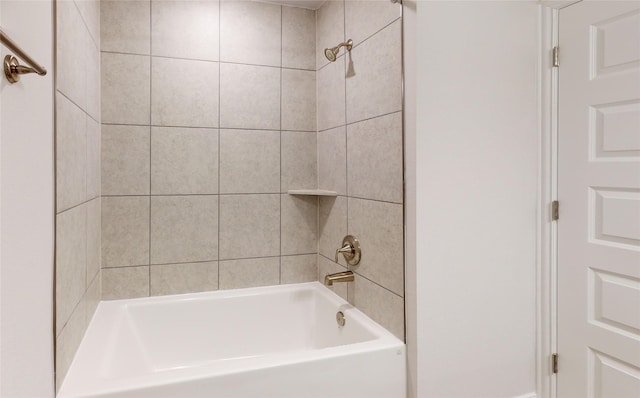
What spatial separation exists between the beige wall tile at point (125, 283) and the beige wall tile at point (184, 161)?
1.48ft

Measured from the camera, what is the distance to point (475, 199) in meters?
1.66

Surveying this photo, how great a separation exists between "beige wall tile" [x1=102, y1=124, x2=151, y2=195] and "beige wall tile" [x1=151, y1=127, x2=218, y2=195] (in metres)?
0.04

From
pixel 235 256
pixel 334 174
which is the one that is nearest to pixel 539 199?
pixel 334 174

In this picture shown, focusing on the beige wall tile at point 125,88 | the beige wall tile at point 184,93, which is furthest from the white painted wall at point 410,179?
the beige wall tile at point 125,88

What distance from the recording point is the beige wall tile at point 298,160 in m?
2.45

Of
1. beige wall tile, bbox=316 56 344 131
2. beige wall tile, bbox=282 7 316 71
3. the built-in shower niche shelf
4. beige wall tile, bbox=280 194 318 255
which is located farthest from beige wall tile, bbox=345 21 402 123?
beige wall tile, bbox=280 194 318 255

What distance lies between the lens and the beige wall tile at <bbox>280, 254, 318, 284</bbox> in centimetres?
247

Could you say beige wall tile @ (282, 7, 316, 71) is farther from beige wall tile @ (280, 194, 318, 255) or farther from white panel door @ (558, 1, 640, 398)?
white panel door @ (558, 1, 640, 398)

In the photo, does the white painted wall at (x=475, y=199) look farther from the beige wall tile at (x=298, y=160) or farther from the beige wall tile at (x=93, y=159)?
the beige wall tile at (x=93, y=159)

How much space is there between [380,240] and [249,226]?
920 millimetres
